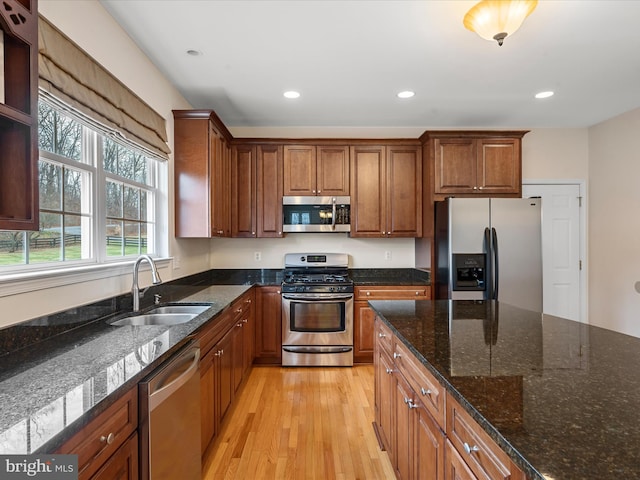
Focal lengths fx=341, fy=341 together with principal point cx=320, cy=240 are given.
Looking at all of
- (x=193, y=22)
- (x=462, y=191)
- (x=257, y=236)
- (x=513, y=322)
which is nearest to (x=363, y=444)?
(x=513, y=322)

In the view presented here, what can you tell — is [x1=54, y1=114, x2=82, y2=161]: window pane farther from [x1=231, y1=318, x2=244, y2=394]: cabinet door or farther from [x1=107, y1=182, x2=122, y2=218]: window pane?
[x1=231, y1=318, x2=244, y2=394]: cabinet door

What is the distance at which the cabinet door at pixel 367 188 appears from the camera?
3.85 meters

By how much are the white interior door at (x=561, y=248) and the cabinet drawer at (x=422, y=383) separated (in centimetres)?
339

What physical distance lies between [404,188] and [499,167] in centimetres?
99

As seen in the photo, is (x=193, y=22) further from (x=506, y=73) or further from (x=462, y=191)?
(x=462, y=191)

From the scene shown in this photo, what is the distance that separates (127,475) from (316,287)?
8.29ft

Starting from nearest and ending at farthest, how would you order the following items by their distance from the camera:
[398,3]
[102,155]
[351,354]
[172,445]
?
[172,445] < [398,3] < [102,155] < [351,354]

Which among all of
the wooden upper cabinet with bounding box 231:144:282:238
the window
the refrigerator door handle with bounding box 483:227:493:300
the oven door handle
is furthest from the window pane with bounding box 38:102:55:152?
the refrigerator door handle with bounding box 483:227:493:300

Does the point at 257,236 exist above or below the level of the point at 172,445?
above

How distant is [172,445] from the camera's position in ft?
4.69

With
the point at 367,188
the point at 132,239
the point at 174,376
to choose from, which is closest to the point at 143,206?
the point at 132,239

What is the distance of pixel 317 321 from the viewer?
357 centimetres

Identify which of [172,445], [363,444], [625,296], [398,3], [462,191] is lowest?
[363,444]

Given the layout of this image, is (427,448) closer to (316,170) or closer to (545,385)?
(545,385)
